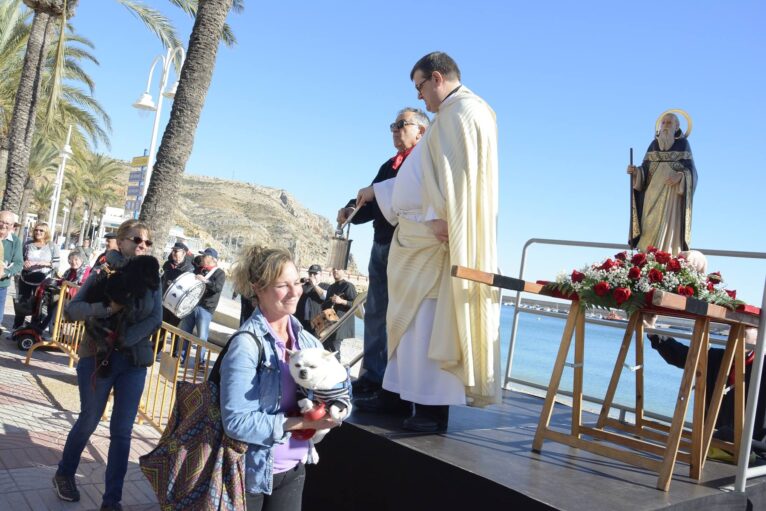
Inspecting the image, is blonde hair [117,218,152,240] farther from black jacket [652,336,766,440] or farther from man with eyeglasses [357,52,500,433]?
black jacket [652,336,766,440]

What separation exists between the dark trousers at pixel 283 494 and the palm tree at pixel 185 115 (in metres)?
6.86

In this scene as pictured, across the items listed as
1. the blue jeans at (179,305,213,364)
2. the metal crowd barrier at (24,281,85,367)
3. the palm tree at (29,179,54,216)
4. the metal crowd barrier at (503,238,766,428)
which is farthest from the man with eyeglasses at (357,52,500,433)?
the palm tree at (29,179,54,216)

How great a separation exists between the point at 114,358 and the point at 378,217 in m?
1.95

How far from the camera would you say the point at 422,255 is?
375 centimetres

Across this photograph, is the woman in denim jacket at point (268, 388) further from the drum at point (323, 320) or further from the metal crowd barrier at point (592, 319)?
the drum at point (323, 320)

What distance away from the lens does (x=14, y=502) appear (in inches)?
171

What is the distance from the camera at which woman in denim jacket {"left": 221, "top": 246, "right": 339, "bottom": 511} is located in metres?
2.48

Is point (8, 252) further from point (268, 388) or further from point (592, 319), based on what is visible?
point (268, 388)

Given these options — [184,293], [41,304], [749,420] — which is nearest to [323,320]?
[184,293]

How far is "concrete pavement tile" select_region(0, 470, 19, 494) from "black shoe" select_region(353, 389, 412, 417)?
2.50m

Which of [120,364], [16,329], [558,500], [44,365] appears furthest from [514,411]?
[16,329]

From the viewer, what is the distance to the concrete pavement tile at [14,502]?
4262mm

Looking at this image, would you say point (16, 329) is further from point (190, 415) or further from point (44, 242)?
point (190, 415)

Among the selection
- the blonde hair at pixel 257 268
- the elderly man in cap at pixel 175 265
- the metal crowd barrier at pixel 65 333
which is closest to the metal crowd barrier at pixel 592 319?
the blonde hair at pixel 257 268
